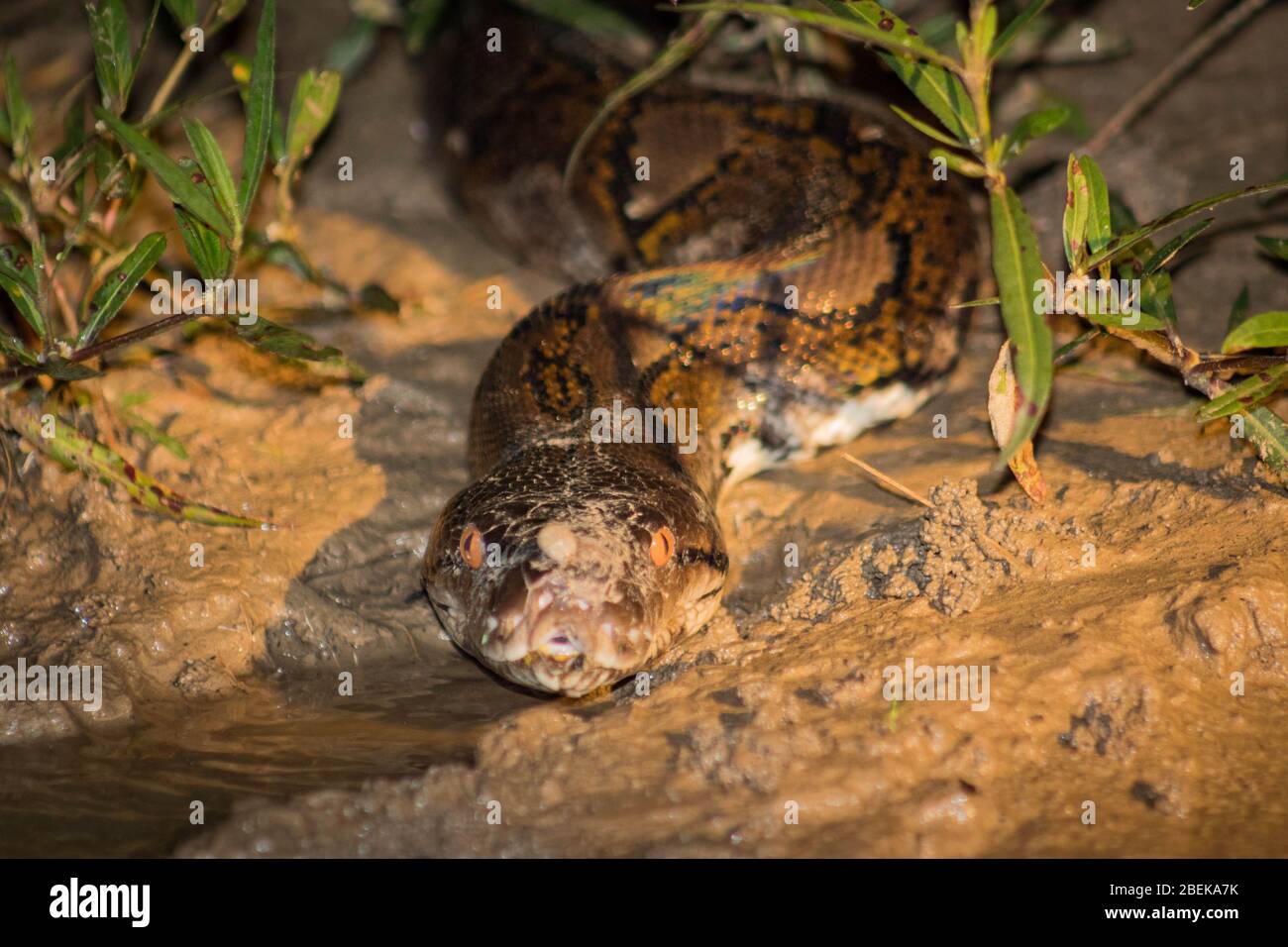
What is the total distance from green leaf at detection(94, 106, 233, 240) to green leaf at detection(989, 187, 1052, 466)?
2905 mm

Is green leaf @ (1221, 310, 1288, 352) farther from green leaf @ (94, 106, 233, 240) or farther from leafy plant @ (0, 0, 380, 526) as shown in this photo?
green leaf @ (94, 106, 233, 240)

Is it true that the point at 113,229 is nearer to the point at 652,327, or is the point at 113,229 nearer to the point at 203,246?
the point at 203,246

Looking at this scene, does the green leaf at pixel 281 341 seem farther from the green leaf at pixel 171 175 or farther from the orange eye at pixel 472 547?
the orange eye at pixel 472 547

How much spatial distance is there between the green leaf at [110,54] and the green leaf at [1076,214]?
3.79m

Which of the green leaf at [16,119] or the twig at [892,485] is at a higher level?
the green leaf at [16,119]

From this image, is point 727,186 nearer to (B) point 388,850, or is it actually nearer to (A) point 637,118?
(A) point 637,118

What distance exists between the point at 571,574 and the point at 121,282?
7.45 feet

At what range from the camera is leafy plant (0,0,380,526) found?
4.63 metres

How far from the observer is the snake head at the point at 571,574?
391cm

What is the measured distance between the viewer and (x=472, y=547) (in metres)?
4.22

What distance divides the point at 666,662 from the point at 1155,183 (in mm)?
4338

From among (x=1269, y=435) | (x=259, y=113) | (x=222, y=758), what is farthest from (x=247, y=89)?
(x=1269, y=435)

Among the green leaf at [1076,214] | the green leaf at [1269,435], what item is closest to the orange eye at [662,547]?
the green leaf at [1076,214]
